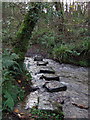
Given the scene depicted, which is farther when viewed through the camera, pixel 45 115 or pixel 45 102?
pixel 45 102

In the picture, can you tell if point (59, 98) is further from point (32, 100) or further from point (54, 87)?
point (32, 100)

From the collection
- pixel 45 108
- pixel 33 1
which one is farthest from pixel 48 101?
pixel 33 1

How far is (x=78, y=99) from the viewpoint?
352cm

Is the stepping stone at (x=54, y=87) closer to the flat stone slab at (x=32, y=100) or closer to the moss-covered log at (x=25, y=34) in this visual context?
the flat stone slab at (x=32, y=100)

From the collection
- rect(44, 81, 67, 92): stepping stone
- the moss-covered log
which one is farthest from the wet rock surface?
the moss-covered log

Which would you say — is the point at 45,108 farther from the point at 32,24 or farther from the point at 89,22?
the point at 89,22

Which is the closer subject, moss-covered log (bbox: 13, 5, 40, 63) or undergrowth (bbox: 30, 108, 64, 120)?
undergrowth (bbox: 30, 108, 64, 120)

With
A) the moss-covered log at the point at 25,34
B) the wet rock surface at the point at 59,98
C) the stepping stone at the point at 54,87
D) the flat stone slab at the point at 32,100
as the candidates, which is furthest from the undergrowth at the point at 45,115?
the moss-covered log at the point at 25,34

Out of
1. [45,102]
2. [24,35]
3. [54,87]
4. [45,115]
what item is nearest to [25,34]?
[24,35]

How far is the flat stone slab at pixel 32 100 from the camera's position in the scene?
2954 mm

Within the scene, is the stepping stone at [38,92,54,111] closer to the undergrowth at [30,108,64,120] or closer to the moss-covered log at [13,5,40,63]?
the undergrowth at [30,108,64,120]

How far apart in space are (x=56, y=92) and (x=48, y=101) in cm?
59

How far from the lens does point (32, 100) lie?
317cm

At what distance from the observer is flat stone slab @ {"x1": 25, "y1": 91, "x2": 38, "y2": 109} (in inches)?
116
